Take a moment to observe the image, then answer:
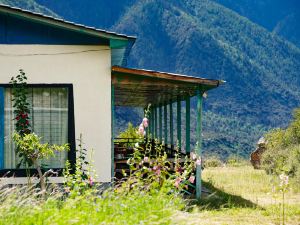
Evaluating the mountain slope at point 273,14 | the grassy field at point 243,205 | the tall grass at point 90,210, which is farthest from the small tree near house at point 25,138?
the mountain slope at point 273,14

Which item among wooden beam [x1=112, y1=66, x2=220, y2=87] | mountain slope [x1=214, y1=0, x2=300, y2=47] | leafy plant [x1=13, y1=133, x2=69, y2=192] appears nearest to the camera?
leafy plant [x1=13, y1=133, x2=69, y2=192]

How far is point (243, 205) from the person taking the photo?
43.0ft

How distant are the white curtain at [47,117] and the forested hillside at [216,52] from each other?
73.5 m

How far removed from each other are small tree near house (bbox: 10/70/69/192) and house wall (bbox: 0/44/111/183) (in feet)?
1.32

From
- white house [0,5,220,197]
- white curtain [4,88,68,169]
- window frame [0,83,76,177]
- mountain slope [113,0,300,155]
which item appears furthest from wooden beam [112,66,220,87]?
mountain slope [113,0,300,155]

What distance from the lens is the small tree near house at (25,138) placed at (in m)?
11.1

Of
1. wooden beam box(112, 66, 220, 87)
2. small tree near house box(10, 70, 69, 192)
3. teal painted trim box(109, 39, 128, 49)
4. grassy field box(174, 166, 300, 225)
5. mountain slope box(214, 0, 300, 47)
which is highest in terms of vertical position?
mountain slope box(214, 0, 300, 47)

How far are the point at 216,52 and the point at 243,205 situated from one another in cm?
9907

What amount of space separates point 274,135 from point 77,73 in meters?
14.0

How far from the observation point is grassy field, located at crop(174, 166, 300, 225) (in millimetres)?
11078

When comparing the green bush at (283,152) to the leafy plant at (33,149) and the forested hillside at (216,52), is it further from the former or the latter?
the forested hillside at (216,52)

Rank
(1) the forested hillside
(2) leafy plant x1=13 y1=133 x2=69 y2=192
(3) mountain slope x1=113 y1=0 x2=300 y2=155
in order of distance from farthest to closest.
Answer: (3) mountain slope x1=113 y1=0 x2=300 y2=155
(1) the forested hillside
(2) leafy plant x1=13 y1=133 x2=69 y2=192

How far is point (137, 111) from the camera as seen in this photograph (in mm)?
78812

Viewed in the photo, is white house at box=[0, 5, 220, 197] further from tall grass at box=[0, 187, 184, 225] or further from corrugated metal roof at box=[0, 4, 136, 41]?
tall grass at box=[0, 187, 184, 225]
